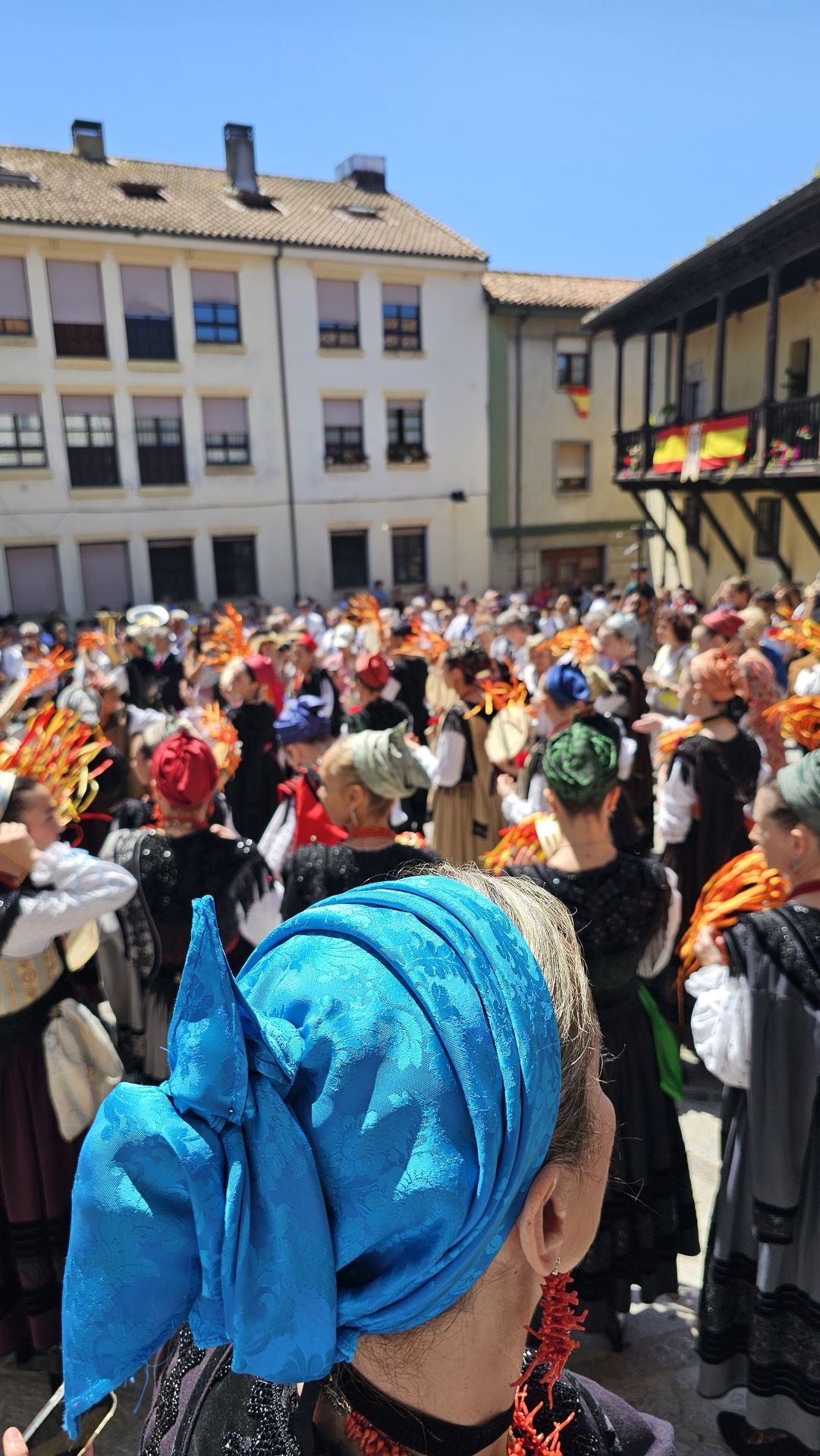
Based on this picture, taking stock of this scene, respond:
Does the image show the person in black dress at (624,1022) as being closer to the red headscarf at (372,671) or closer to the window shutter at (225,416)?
the red headscarf at (372,671)

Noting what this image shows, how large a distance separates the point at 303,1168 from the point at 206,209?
86.6 ft

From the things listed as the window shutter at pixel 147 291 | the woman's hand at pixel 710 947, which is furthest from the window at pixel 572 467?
the woman's hand at pixel 710 947

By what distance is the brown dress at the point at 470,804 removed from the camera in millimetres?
5688

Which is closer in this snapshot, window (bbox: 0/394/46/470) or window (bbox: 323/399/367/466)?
window (bbox: 0/394/46/470)

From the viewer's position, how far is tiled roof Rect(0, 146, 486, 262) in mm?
20859

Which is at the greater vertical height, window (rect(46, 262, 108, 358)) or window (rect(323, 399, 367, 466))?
window (rect(46, 262, 108, 358))

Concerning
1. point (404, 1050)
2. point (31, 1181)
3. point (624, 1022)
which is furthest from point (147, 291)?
point (404, 1050)

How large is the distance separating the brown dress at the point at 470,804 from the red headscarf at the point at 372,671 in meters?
1.13

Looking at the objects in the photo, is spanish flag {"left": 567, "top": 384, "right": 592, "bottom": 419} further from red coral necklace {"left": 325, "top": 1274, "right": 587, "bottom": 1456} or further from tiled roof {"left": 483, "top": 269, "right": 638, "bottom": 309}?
red coral necklace {"left": 325, "top": 1274, "right": 587, "bottom": 1456}

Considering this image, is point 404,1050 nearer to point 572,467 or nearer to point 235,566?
point 235,566

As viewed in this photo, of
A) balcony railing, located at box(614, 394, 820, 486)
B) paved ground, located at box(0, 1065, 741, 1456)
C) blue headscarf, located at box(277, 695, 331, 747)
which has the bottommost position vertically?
paved ground, located at box(0, 1065, 741, 1456)

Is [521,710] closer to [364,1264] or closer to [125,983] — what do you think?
[125,983]

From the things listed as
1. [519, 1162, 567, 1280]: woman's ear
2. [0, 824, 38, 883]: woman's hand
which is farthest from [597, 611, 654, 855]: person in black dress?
[519, 1162, 567, 1280]: woman's ear

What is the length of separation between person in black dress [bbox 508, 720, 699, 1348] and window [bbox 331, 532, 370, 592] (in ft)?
73.3
